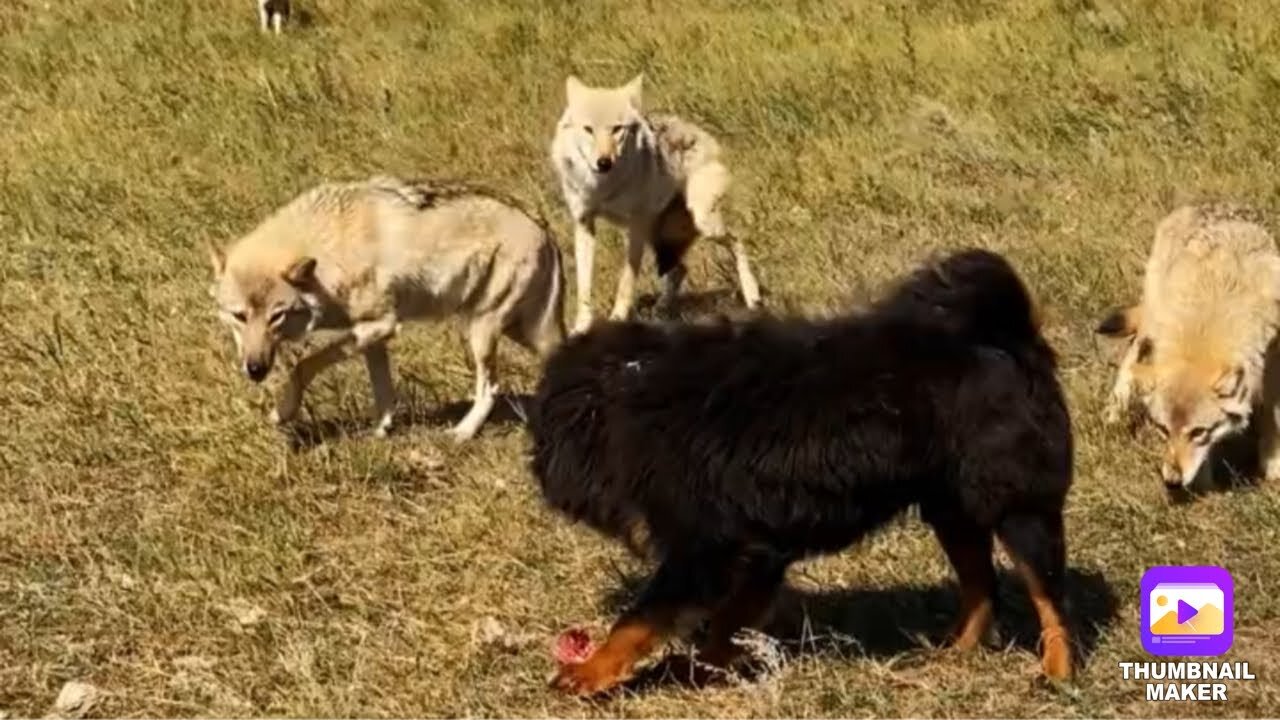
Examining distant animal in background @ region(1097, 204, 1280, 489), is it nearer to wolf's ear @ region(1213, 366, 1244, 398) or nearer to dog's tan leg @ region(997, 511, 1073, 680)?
wolf's ear @ region(1213, 366, 1244, 398)

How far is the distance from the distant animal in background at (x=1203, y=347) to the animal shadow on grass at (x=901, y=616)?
117cm

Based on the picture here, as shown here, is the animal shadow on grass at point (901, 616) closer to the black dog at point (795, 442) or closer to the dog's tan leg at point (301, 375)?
the black dog at point (795, 442)

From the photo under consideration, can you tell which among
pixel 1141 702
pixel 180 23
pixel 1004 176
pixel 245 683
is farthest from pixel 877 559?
pixel 180 23

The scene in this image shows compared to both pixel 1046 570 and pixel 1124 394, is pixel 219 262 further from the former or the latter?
pixel 1046 570

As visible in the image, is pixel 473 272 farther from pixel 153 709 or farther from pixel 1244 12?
pixel 1244 12

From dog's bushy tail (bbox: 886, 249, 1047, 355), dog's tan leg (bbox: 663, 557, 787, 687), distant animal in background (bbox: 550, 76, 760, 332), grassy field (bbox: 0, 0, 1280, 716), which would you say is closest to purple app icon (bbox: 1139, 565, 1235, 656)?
grassy field (bbox: 0, 0, 1280, 716)

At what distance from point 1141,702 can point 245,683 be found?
2.56m

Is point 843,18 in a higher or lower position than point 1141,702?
higher

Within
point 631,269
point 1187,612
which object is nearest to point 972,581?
point 1187,612

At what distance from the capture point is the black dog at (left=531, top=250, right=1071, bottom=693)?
5094mm

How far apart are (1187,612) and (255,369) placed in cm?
369

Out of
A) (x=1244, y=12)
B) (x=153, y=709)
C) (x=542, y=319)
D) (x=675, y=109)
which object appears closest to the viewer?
(x=153, y=709)

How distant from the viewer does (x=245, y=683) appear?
5.47 m

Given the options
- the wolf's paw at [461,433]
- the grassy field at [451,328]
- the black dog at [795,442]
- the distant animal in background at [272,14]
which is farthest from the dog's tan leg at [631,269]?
the distant animal in background at [272,14]
